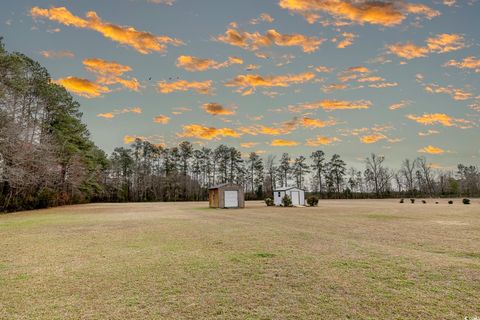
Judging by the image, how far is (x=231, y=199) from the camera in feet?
112

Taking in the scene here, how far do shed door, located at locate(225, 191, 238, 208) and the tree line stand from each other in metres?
19.3

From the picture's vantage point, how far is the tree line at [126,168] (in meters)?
24.9

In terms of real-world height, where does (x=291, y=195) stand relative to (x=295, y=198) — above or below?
above

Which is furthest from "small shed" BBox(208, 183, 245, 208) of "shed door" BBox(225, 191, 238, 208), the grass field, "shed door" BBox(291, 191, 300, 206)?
the grass field

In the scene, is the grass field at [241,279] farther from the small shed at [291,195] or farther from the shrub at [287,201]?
the small shed at [291,195]

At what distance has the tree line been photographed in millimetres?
24922

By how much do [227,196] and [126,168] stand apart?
4636 centimetres

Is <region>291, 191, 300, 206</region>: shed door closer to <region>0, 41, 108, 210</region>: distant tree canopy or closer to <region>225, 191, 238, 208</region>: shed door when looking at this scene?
<region>225, 191, 238, 208</region>: shed door

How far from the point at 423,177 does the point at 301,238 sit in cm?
9431

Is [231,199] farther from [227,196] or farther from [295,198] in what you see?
[295,198]

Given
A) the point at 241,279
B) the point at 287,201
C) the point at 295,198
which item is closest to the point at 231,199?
the point at 287,201

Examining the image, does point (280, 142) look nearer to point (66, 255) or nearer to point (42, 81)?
point (42, 81)

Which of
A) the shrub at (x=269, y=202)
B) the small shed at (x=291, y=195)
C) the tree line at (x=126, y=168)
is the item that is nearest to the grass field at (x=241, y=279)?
the tree line at (x=126, y=168)

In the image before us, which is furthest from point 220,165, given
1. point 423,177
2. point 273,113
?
point 423,177
